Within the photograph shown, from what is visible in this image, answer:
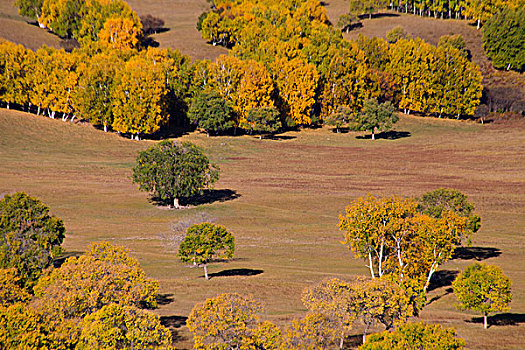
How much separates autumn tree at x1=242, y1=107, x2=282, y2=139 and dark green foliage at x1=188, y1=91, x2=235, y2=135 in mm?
4813

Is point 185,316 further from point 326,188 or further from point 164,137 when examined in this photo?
point 164,137

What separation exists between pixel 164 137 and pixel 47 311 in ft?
358

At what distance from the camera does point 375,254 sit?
4850 centimetres

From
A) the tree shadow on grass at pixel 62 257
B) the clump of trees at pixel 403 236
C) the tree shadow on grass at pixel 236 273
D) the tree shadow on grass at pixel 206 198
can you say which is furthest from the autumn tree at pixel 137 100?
the clump of trees at pixel 403 236

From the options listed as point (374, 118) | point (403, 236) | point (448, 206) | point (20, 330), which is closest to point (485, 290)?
point (403, 236)

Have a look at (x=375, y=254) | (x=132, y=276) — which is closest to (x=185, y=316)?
(x=132, y=276)

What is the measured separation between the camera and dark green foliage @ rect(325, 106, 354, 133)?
149750 millimetres

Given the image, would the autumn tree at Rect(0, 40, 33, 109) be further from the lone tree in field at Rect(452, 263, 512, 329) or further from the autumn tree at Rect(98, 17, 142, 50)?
the lone tree in field at Rect(452, 263, 512, 329)

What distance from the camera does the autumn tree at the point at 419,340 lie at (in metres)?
24.8

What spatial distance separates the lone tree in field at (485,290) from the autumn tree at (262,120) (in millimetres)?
104347

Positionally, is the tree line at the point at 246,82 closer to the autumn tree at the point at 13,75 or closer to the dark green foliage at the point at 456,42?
the autumn tree at the point at 13,75

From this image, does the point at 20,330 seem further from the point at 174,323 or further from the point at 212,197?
the point at 212,197

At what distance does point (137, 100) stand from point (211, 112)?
701 inches

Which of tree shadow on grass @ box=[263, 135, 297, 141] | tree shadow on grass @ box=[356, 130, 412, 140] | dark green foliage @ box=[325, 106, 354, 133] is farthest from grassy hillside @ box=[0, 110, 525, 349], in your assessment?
dark green foliage @ box=[325, 106, 354, 133]
